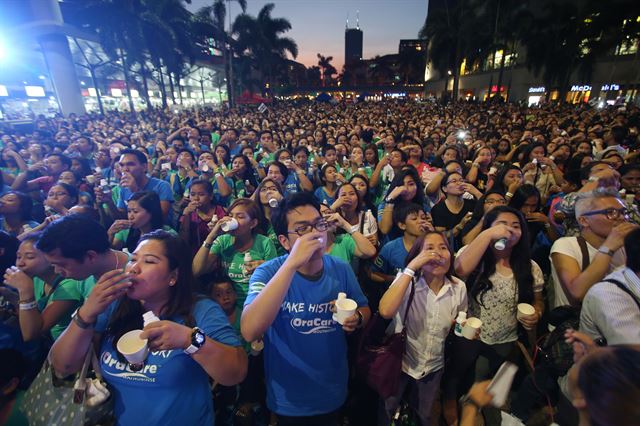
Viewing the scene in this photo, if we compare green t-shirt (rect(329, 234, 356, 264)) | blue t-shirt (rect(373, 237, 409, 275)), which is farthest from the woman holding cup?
green t-shirt (rect(329, 234, 356, 264))

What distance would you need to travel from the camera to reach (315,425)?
87.1 inches

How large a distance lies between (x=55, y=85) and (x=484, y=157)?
28503mm

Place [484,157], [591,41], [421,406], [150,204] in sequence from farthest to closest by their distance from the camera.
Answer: [591,41] < [484,157] < [150,204] < [421,406]

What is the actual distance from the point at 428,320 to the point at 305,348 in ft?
3.32

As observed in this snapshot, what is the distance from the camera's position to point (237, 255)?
3.12 metres

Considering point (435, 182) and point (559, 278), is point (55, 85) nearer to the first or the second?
point (435, 182)

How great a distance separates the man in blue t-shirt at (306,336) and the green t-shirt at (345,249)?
3.13 ft

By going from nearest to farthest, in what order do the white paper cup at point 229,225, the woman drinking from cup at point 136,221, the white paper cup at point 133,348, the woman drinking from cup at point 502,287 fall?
the white paper cup at point 133,348 → the woman drinking from cup at point 502,287 → the white paper cup at point 229,225 → the woman drinking from cup at point 136,221

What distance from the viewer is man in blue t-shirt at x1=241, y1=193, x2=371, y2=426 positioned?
2.05 meters

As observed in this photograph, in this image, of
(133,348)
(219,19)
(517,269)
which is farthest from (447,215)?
(219,19)

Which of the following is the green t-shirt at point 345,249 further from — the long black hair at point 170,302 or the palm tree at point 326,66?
the palm tree at point 326,66

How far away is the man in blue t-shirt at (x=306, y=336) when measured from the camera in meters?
2.05

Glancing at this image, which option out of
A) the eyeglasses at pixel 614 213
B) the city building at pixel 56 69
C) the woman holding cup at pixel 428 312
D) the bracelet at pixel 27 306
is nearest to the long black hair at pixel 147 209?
the bracelet at pixel 27 306

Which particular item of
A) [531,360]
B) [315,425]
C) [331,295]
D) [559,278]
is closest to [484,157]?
[559,278]
